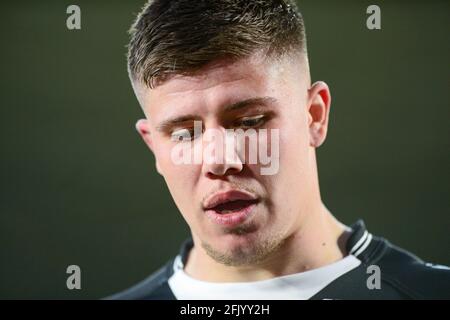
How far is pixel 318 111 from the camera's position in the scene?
66.5 inches

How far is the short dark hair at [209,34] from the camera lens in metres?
1.55

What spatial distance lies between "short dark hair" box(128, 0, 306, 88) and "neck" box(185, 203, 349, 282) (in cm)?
51

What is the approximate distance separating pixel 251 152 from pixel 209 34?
0.35 m

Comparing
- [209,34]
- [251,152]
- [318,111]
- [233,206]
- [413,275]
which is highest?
[209,34]

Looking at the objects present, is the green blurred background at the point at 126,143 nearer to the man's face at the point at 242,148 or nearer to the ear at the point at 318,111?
the ear at the point at 318,111

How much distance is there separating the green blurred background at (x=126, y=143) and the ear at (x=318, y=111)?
0.17 feet

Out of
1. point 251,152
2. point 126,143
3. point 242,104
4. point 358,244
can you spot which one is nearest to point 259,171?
point 251,152

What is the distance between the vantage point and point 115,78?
6.02 feet

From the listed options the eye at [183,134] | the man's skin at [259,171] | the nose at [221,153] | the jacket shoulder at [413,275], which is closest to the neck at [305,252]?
the man's skin at [259,171]

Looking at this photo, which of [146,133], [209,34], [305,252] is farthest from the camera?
[146,133]

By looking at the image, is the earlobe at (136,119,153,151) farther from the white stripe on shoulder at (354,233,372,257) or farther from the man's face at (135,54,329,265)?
the white stripe on shoulder at (354,233,372,257)

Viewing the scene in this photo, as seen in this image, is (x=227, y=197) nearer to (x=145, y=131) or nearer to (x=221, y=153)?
(x=221, y=153)
